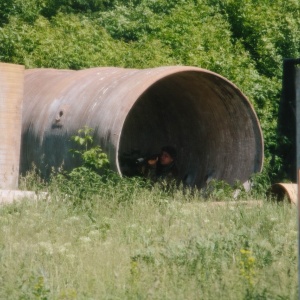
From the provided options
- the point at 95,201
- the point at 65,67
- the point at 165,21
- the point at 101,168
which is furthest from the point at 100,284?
the point at 165,21

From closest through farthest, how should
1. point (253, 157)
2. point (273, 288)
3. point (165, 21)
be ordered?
point (273, 288) → point (253, 157) → point (165, 21)

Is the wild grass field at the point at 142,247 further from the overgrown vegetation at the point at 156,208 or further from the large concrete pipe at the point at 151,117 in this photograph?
the large concrete pipe at the point at 151,117

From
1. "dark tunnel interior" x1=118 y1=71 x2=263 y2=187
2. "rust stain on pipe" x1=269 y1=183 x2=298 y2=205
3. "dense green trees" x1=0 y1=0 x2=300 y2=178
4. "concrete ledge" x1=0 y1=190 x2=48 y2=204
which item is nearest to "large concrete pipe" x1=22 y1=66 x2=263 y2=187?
"dark tunnel interior" x1=118 y1=71 x2=263 y2=187

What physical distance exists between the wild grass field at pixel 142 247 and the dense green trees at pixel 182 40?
18.5 feet

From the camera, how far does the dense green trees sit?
17031 millimetres

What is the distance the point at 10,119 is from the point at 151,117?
13.0 feet

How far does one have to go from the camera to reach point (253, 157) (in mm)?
13492

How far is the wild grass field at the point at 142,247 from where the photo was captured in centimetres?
635

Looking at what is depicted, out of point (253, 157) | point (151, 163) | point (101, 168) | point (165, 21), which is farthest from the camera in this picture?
point (165, 21)

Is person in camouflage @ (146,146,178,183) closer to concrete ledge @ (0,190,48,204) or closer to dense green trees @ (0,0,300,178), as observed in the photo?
dense green trees @ (0,0,300,178)

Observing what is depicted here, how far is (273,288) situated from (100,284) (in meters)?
1.22

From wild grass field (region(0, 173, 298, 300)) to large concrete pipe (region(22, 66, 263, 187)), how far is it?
1.50 m

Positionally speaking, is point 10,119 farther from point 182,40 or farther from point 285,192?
point 182,40

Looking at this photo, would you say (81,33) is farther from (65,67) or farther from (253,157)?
(253,157)
